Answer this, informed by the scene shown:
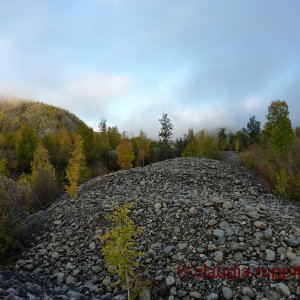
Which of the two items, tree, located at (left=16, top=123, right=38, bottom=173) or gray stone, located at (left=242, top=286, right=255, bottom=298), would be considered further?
tree, located at (left=16, top=123, right=38, bottom=173)

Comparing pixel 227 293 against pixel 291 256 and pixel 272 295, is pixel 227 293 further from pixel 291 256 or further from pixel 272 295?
pixel 291 256

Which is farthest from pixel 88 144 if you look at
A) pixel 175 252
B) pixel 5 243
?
pixel 175 252

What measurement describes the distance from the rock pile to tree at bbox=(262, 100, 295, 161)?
31.2ft

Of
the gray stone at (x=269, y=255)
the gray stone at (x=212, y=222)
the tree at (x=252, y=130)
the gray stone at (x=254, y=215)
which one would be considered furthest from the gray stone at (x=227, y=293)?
the tree at (x=252, y=130)

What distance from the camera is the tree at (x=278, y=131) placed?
64.0 feet

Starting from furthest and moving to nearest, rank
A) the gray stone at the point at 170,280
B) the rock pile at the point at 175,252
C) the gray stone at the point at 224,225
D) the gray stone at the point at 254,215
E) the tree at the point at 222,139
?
the tree at the point at 222,139 < the gray stone at the point at 254,215 < the gray stone at the point at 224,225 < the gray stone at the point at 170,280 < the rock pile at the point at 175,252

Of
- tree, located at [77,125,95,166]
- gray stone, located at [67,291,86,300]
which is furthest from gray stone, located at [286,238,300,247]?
tree, located at [77,125,95,166]

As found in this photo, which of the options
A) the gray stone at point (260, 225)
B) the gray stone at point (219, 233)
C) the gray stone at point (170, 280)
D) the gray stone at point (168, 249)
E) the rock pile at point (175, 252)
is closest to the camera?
the rock pile at point (175, 252)

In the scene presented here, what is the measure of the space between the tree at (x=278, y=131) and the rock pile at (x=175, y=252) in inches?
375

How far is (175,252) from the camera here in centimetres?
802

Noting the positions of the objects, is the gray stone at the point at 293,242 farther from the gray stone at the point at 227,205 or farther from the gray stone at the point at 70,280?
the gray stone at the point at 70,280

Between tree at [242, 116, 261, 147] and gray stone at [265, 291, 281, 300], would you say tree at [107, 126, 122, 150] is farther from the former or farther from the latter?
gray stone at [265, 291, 281, 300]

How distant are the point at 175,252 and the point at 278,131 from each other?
14.2m

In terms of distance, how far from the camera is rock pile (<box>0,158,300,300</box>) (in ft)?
22.0
